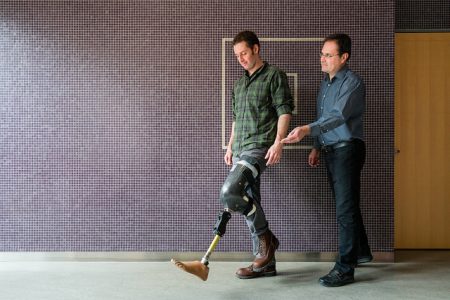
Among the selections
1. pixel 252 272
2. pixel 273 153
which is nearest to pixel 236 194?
pixel 273 153

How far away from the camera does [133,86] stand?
3.37m

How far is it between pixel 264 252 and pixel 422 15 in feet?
7.27

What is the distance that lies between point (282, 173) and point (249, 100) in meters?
0.71

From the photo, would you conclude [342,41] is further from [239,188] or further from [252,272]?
[252,272]

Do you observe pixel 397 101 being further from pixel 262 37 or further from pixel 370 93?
pixel 262 37

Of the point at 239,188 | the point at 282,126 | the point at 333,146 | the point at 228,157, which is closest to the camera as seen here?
the point at 239,188

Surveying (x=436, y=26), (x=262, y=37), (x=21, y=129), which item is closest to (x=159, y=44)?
(x=262, y=37)

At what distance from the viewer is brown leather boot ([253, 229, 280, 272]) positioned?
2879mm

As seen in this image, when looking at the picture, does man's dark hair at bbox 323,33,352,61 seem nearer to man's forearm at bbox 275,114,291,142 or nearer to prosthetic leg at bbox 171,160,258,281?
man's forearm at bbox 275,114,291,142

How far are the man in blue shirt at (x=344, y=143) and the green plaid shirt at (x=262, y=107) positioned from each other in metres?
0.26

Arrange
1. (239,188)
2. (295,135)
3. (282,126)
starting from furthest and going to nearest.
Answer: (282,126)
(239,188)
(295,135)

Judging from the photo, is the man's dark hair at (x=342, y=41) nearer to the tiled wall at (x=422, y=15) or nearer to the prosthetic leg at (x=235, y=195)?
the prosthetic leg at (x=235, y=195)

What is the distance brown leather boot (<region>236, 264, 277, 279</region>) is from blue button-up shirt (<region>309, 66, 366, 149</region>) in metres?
0.82

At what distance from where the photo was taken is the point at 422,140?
3734 mm
